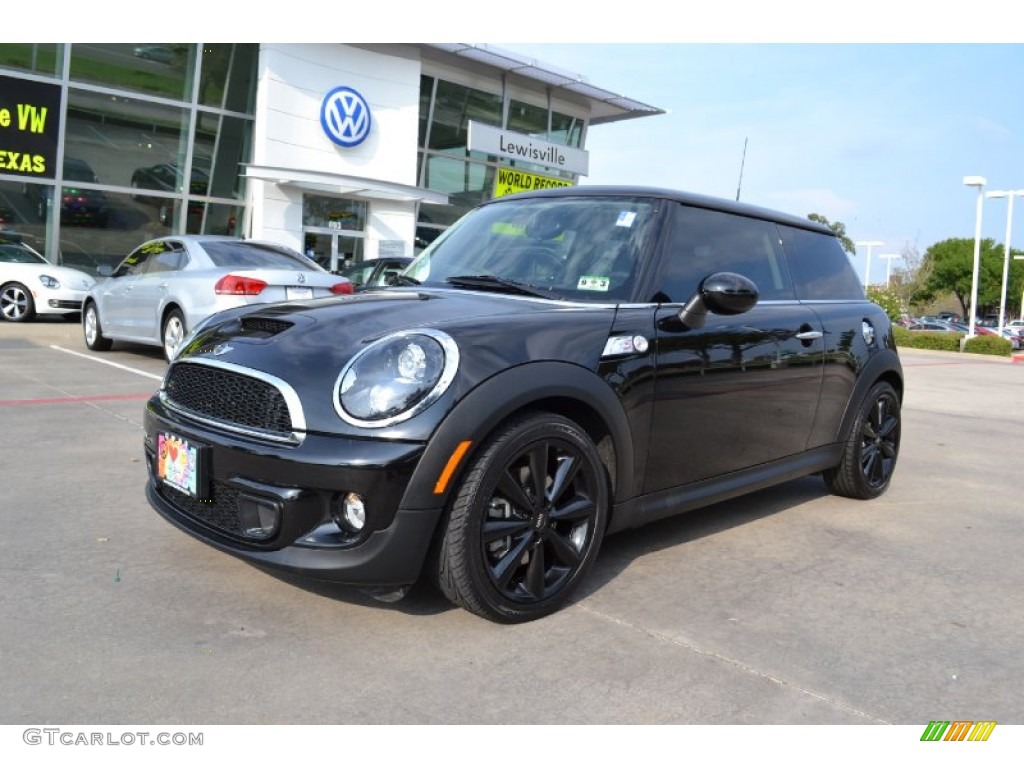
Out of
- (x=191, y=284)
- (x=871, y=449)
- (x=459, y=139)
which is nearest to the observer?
(x=871, y=449)

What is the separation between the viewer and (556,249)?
379cm

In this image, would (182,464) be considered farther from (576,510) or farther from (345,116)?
(345,116)

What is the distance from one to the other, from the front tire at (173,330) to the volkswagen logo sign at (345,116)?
464 inches

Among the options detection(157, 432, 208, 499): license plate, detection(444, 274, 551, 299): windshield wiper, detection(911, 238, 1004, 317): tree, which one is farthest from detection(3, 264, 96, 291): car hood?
A: detection(911, 238, 1004, 317): tree

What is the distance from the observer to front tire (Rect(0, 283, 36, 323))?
45.2ft

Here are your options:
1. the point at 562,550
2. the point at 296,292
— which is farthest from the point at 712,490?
the point at 296,292

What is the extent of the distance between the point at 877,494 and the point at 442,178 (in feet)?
68.9

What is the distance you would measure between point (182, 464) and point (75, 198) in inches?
669

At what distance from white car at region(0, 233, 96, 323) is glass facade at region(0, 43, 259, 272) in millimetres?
3613

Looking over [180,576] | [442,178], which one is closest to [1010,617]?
[180,576]

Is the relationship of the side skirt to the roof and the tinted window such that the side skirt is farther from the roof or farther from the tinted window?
the roof

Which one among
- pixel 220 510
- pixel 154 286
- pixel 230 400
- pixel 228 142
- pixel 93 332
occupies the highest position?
pixel 228 142
